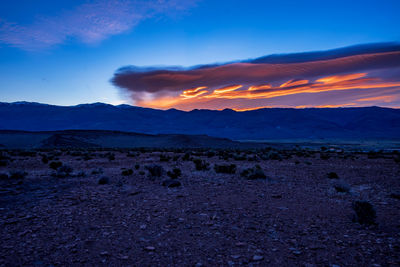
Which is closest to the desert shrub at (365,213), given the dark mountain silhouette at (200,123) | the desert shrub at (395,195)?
the desert shrub at (395,195)

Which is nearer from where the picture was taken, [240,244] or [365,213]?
[240,244]

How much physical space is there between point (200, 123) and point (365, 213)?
598 ft

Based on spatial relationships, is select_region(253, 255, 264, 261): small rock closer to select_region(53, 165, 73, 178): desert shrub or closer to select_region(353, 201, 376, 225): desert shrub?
select_region(353, 201, 376, 225): desert shrub

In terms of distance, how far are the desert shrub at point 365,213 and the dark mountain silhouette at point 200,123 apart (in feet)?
493

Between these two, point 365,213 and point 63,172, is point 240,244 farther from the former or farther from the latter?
point 63,172

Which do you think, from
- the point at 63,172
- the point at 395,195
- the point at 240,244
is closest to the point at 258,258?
the point at 240,244

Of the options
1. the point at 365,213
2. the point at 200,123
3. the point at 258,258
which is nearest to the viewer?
the point at 258,258

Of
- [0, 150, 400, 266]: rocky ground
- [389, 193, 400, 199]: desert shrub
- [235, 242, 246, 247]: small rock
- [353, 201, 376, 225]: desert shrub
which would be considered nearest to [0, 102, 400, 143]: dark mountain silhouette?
[389, 193, 400, 199]: desert shrub

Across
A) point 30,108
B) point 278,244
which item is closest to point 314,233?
point 278,244

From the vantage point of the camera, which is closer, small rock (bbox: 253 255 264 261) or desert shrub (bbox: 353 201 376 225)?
small rock (bbox: 253 255 264 261)

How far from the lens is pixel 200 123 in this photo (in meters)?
188

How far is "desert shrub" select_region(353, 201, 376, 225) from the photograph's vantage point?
628cm

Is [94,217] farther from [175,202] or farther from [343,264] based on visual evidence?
[343,264]

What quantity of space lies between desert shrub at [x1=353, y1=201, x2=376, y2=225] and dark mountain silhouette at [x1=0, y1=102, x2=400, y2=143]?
150 m
